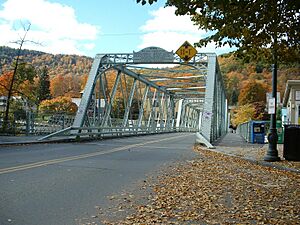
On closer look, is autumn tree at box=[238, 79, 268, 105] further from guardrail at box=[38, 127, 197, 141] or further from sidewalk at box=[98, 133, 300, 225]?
sidewalk at box=[98, 133, 300, 225]

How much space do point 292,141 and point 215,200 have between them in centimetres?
776

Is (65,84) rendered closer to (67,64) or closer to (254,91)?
(67,64)

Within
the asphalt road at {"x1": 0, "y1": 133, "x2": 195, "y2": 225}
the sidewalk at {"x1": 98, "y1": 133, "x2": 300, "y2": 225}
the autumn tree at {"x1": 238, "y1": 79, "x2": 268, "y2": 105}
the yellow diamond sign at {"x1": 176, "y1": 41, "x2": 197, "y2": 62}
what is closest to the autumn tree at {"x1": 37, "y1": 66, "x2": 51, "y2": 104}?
the autumn tree at {"x1": 238, "y1": 79, "x2": 268, "y2": 105}

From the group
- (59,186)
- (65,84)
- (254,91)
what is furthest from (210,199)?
(254,91)

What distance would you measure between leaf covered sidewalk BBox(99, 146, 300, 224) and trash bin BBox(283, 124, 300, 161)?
119 inches

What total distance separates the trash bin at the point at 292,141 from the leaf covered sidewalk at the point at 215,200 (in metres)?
3.02

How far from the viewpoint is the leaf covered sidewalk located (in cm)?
514

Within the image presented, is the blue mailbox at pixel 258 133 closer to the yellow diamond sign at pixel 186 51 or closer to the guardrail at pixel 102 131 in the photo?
the yellow diamond sign at pixel 186 51

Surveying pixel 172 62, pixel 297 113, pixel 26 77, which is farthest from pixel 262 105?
pixel 26 77

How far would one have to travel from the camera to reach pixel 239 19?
888cm

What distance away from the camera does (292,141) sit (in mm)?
13141

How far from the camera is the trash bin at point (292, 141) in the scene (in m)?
13.1

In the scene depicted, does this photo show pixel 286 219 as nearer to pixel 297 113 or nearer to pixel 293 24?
pixel 293 24

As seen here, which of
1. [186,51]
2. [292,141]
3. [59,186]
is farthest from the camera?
[186,51]
